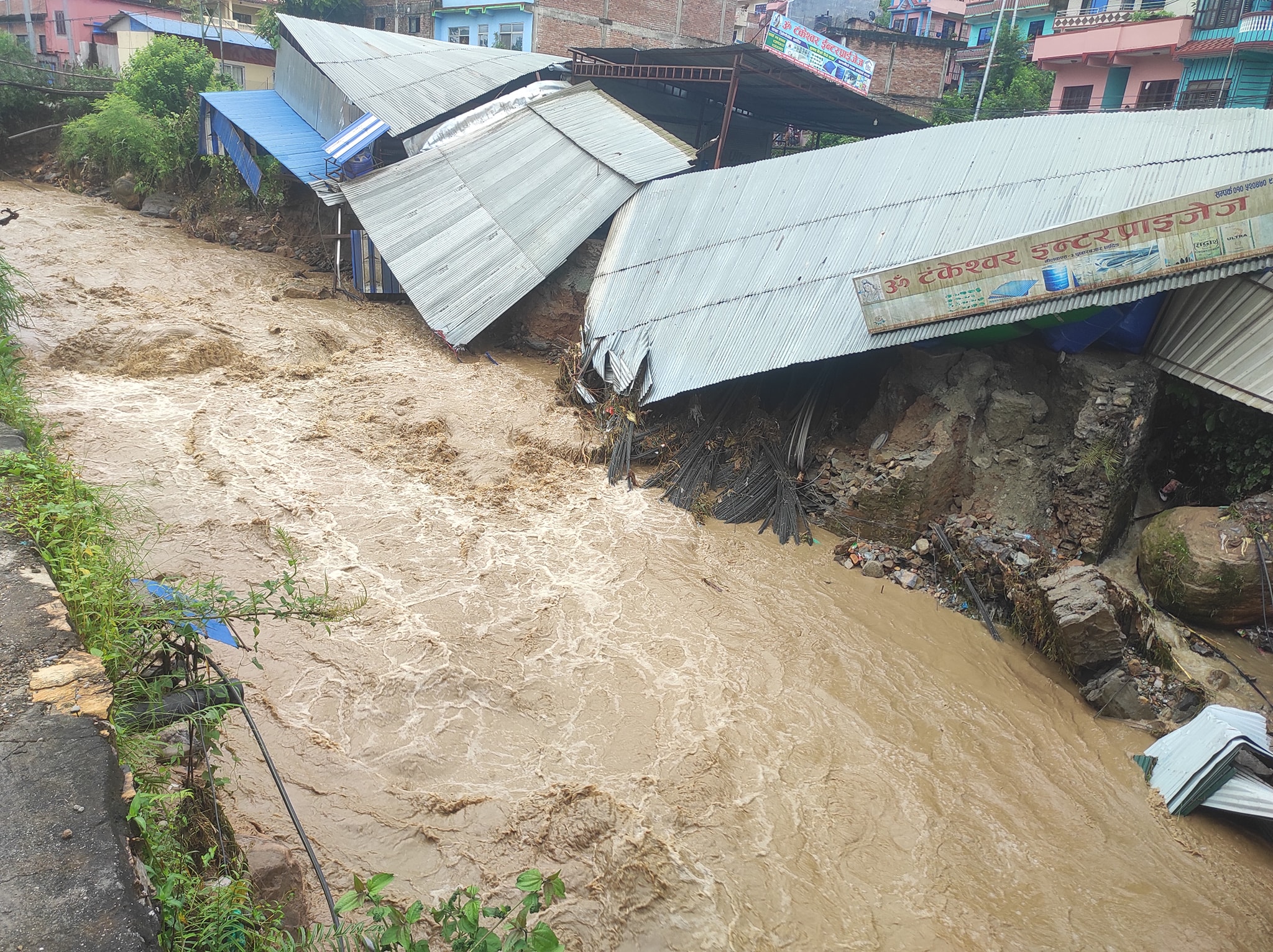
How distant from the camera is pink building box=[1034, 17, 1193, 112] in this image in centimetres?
2272

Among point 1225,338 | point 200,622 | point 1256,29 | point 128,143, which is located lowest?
point 200,622

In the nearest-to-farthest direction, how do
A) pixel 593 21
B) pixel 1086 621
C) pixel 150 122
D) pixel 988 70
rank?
pixel 1086 621
pixel 150 122
pixel 988 70
pixel 593 21

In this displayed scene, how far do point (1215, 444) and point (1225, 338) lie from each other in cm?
135

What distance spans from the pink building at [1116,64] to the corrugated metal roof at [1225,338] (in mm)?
18076

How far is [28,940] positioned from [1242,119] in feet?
35.9

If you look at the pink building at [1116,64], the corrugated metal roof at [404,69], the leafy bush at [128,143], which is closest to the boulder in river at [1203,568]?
the corrugated metal roof at [404,69]

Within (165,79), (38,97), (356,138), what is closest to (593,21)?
(165,79)

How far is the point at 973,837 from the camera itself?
6168 millimetres

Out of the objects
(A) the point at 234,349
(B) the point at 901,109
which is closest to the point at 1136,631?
(A) the point at 234,349

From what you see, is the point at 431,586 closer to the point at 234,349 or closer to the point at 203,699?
the point at 203,699

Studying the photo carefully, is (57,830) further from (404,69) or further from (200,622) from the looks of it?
(404,69)

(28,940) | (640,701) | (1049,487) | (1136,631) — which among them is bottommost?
(640,701)

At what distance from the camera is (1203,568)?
8164mm

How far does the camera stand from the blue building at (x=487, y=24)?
31062 mm
